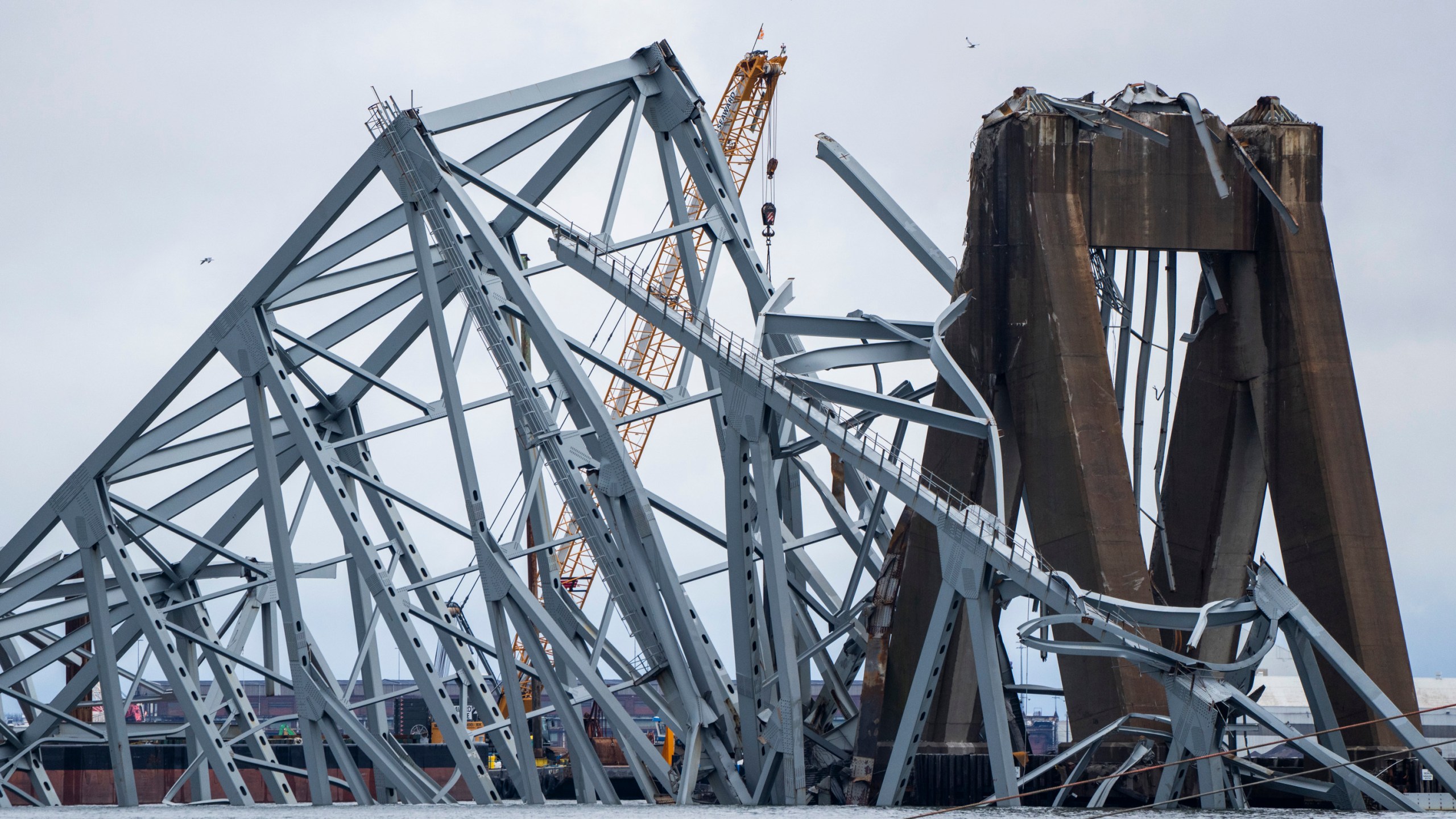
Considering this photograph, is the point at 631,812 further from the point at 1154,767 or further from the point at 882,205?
the point at 882,205

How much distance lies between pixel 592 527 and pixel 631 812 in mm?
8096

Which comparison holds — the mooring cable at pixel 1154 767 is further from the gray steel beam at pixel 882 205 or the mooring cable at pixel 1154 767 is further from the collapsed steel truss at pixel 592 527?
the gray steel beam at pixel 882 205

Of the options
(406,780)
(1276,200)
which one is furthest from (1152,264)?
(406,780)

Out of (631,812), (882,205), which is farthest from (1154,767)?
(882,205)

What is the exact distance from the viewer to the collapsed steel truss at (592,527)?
29.9 metres

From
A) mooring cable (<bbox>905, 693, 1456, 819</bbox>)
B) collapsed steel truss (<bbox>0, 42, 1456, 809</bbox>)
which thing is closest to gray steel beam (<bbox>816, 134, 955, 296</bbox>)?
collapsed steel truss (<bbox>0, 42, 1456, 809</bbox>)

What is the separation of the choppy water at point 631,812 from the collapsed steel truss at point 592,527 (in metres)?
2.35

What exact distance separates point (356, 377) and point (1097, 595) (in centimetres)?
2230

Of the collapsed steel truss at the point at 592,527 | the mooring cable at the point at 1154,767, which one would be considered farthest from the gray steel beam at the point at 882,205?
the mooring cable at the point at 1154,767

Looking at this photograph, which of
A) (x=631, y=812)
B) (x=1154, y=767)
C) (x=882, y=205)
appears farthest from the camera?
(x=882, y=205)

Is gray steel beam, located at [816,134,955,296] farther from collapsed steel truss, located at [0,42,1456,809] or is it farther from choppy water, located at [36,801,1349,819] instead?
choppy water, located at [36,801,1349,819]

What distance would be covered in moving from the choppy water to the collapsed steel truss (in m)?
2.35

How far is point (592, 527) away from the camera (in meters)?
35.6

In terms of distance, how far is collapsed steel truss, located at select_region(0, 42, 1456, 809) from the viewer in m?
29.9
